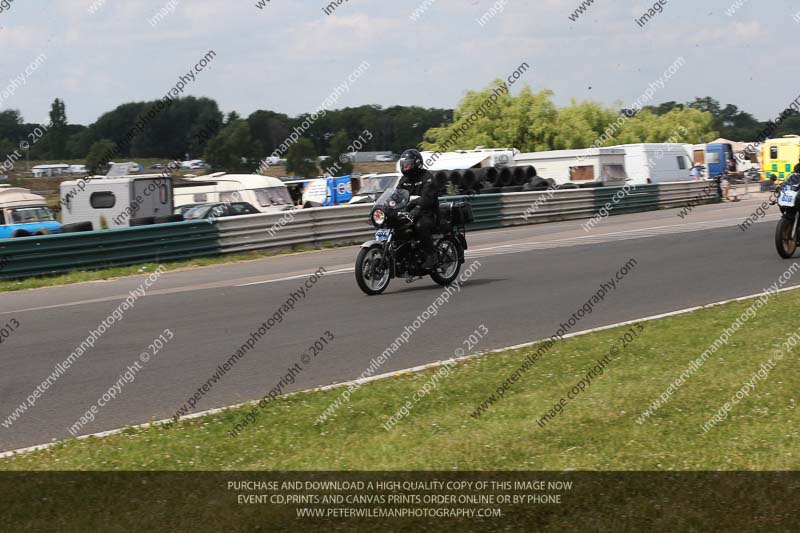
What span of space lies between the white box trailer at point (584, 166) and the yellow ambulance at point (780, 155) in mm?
13540

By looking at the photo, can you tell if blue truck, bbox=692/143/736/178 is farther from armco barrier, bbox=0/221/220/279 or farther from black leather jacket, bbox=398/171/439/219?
black leather jacket, bbox=398/171/439/219

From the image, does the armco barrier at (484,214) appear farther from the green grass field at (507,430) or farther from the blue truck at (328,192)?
the green grass field at (507,430)

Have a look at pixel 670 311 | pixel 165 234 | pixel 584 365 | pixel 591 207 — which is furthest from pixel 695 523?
pixel 591 207

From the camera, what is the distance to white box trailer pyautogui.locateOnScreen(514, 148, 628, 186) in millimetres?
36438

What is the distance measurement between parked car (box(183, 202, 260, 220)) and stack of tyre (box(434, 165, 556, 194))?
718 centimetres

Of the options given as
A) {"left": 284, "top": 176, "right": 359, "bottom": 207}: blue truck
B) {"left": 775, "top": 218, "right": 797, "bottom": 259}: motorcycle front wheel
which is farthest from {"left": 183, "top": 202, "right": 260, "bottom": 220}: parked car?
{"left": 775, "top": 218, "right": 797, "bottom": 259}: motorcycle front wheel

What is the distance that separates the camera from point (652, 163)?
125 ft

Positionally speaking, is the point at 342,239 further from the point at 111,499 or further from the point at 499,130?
the point at 499,130

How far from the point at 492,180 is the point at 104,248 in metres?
17.5

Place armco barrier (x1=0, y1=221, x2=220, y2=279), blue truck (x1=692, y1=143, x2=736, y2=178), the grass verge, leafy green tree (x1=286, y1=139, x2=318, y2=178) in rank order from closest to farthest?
the grass verge
armco barrier (x1=0, y1=221, x2=220, y2=279)
blue truck (x1=692, y1=143, x2=736, y2=178)
leafy green tree (x1=286, y1=139, x2=318, y2=178)

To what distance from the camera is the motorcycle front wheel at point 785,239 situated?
16.0 meters

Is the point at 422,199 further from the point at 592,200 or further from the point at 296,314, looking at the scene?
the point at 592,200

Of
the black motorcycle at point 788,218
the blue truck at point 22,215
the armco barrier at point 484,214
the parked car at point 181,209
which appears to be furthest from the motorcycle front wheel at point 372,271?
the parked car at point 181,209

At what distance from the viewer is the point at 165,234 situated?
67.0 feet
